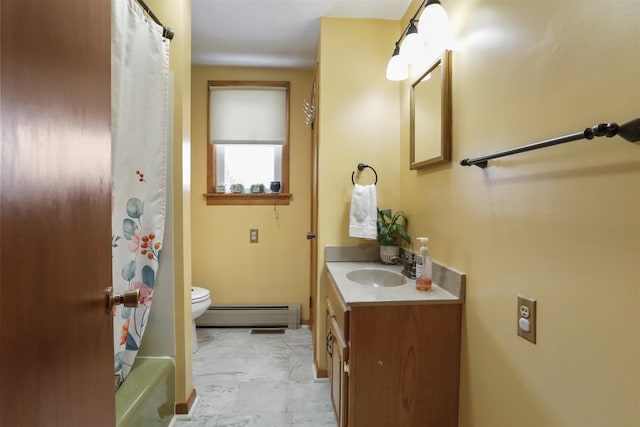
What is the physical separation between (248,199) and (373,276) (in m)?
1.56

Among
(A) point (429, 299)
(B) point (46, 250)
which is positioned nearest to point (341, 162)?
(A) point (429, 299)

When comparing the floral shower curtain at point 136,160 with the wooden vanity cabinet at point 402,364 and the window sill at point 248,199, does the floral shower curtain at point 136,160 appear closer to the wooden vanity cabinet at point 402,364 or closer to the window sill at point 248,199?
the wooden vanity cabinet at point 402,364

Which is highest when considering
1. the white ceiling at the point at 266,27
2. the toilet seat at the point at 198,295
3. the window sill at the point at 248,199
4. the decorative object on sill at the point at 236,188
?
the white ceiling at the point at 266,27

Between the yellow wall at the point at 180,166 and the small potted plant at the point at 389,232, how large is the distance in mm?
1138

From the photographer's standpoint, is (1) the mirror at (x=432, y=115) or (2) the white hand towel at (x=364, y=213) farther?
(2) the white hand towel at (x=364, y=213)

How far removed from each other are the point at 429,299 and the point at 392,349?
0.83ft

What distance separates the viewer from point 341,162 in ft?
6.88

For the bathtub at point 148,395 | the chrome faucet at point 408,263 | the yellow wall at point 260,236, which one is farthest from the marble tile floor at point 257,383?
the chrome faucet at point 408,263

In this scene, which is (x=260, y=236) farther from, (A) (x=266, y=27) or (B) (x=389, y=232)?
(A) (x=266, y=27)

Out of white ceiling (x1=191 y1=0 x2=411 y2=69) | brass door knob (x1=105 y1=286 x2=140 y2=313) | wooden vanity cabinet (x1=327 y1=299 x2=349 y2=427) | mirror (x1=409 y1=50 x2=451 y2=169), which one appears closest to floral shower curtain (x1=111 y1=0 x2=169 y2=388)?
brass door knob (x1=105 y1=286 x2=140 y2=313)

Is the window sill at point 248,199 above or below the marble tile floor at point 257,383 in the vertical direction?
above

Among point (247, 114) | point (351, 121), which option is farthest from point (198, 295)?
point (351, 121)

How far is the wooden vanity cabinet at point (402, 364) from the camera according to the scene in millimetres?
1302

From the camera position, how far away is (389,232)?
78.0 inches
